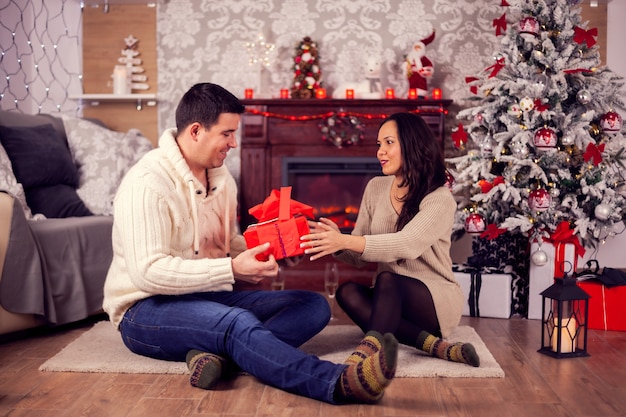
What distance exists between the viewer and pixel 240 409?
2061 millimetres

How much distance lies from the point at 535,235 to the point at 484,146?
527 mm

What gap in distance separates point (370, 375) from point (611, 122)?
7.37 feet

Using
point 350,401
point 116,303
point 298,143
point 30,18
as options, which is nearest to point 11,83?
point 30,18

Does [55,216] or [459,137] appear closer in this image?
[55,216]

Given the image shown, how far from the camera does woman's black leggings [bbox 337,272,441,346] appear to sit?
2.43m

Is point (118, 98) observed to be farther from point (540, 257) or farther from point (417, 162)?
point (540, 257)

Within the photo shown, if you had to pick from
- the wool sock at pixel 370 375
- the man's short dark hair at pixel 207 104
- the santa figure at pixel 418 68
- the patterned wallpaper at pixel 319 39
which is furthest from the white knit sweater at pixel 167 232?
the patterned wallpaper at pixel 319 39

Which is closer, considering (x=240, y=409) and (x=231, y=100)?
(x=240, y=409)

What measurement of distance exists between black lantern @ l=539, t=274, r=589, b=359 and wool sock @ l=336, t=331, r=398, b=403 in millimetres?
980

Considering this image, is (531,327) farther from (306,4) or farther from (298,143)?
(306,4)

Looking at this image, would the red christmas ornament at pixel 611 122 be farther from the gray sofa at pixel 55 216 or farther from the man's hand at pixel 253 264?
the gray sofa at pixel 55 216

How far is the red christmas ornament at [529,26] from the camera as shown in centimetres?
363

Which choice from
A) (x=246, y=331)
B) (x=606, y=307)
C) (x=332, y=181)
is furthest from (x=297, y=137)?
(x=246, y=331)

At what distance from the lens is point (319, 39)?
4906mm
